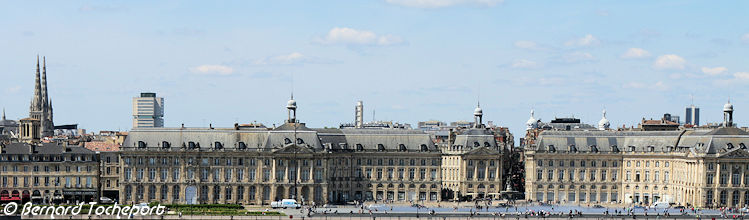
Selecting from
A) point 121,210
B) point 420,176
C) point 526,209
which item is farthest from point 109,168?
point 526,209

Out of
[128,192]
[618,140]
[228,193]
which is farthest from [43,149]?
[618,140]

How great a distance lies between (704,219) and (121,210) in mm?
65722

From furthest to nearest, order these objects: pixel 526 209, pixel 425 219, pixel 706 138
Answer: pixel 706 138 < pixel 526 209 < pixel 425 219

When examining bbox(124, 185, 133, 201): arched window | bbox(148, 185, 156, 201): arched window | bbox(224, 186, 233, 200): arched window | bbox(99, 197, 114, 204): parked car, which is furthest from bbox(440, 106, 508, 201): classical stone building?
bbox(99, 197, 114, 204): parked car

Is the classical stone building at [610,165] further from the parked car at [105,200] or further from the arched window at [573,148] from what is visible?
the parked car at [105,200]

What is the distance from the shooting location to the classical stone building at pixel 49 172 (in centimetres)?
18088

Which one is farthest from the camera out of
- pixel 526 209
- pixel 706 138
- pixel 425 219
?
pixel 706 138

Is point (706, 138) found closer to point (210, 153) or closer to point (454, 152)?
point (454, 152)

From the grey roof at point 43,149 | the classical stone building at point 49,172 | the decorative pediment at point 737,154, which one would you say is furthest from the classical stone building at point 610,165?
the grey roof at point 43,149

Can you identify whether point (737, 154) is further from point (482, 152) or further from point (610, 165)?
point (482, 152)

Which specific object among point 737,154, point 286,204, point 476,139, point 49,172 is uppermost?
point 476,139

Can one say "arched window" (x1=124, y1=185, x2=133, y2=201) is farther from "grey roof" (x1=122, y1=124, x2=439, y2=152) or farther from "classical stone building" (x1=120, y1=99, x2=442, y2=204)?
"grey roof" (x1=122, y1=124, x2=439, y2=152)

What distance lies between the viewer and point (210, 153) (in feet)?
595

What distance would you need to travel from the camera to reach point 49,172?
181750 millimetres
